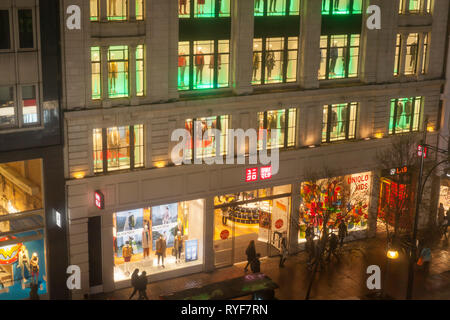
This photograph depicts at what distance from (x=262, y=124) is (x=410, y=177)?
10.5 m

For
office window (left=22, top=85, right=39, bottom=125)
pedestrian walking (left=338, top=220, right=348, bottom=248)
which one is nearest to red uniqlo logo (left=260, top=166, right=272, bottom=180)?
pedestrian walking (left=338, top=220, right=348, bottom=248)

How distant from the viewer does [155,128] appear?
33531mm

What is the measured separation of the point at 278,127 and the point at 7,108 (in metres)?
14.4

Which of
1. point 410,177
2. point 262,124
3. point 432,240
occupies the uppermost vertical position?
point 262,124

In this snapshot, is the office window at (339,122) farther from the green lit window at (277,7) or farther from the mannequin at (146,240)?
the mannequin at (146,240)

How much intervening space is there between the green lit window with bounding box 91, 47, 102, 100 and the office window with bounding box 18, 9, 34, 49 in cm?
293

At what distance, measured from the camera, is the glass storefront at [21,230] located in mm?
30625

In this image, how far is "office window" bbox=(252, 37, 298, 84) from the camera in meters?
35.9

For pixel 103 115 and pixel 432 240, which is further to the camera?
pixel 432 240

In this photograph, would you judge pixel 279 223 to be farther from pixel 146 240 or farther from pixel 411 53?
pixel 411 53

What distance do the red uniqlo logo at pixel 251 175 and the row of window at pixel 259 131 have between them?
1.36 m

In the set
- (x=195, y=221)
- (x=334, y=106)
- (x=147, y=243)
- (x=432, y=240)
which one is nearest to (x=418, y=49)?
(x=334, y=106)

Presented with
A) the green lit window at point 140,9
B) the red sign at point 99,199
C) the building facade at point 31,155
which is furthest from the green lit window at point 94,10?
the red sign at point 99,199

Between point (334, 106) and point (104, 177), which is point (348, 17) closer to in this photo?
point (334, 106)
